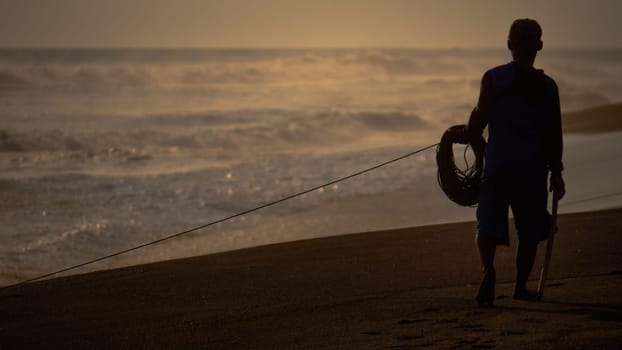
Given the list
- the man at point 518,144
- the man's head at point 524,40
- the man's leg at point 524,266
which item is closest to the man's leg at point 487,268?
the man at point 518,144

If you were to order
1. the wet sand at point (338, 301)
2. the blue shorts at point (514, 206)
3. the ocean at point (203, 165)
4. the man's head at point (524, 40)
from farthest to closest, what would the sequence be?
the ocean at point (203, 165) < the blue shorts at point (514, 206) < the man's head at point (524, 40) < the wet sand at point (338, 301)

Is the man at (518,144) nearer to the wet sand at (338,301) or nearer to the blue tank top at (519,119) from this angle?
the blue tank top at (519,119)

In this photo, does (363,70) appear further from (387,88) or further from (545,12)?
(545,12)

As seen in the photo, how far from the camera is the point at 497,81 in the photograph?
627cm

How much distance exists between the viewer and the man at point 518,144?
6.27 meters

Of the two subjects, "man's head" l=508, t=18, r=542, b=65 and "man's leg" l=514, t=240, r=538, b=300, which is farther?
"man's leg" l=514, t=240, r=538, b=300

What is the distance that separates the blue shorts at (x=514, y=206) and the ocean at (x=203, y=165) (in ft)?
16.6

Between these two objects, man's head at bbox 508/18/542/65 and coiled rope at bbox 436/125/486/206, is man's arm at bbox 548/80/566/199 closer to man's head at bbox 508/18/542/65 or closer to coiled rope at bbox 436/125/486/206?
man's head at bbox 508/18/542/65

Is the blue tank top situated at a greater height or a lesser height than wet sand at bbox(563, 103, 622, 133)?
lesser

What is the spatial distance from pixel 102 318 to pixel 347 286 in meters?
1.74

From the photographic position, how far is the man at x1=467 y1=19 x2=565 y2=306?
247 inches

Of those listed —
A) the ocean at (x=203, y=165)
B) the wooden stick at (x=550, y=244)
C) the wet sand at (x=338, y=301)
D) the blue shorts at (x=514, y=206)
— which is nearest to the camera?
the wet sand at (x=338, y=301)

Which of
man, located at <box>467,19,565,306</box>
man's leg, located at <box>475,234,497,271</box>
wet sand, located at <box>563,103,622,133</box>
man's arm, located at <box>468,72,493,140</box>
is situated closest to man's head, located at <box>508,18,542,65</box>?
man, located at <box>467,19,565,306</box>

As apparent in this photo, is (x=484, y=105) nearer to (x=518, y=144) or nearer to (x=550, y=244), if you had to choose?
(x=518, y=144)
